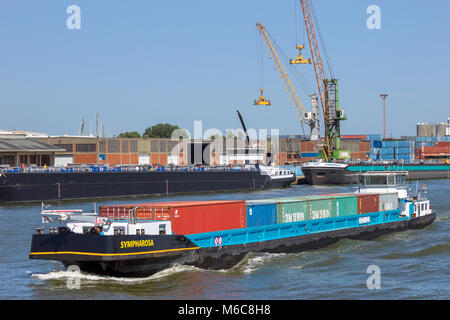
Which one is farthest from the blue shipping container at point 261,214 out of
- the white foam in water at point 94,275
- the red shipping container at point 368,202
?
the red shipping container at point 368,202

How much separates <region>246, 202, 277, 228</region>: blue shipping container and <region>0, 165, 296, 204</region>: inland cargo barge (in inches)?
1578

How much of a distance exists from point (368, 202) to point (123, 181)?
133 ft

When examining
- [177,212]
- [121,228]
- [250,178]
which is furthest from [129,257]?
[250,178]

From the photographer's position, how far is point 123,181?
7712 centimetres

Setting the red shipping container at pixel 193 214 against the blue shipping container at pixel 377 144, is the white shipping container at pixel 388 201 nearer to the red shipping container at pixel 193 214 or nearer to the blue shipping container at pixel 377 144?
the red shipping container at pixel 193 214

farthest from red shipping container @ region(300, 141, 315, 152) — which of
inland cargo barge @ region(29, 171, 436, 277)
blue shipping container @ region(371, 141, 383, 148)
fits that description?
inland cargo barge @ region(29, 171, 436, 277)

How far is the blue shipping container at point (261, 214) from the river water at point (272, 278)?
183 cm

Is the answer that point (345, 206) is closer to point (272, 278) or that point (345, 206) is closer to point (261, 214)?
point (261, 214)

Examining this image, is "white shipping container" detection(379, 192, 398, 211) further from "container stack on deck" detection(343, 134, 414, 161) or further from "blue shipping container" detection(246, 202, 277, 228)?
"container stack on deck" detection(343, 134, 414, 161)

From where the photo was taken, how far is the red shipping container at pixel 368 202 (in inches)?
1676

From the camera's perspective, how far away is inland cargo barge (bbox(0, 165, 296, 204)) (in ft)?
221

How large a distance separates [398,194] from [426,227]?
11.5 feet

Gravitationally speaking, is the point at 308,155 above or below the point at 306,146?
below

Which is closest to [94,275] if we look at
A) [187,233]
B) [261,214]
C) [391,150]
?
[187,233]
